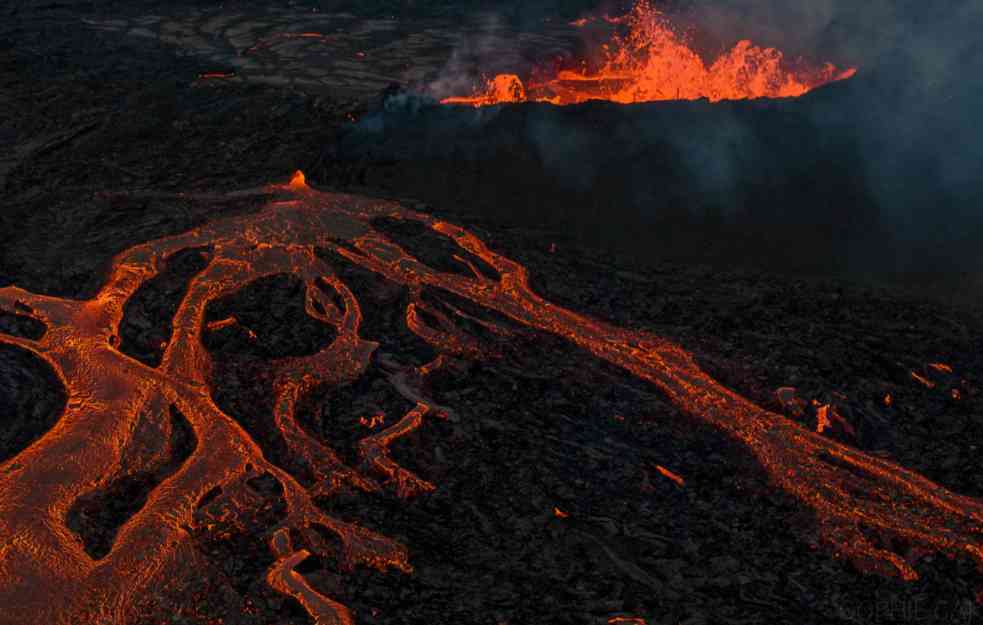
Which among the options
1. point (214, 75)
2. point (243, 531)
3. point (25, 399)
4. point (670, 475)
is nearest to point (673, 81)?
point (214, 75)

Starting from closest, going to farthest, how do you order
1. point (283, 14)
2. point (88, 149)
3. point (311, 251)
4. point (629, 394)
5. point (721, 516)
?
point (721, 516) < point (629, 394) < point (311, 251) < point (88, 149) < point (283, 14)

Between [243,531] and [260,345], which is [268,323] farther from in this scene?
[243,531]

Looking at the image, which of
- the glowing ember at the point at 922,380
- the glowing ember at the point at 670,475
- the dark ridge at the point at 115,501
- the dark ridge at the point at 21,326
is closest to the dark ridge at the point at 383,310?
the dark ridge at the point at 115,501

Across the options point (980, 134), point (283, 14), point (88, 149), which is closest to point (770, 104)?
point (980, 134)

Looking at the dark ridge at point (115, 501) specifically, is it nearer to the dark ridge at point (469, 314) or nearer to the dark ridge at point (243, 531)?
the dark ridge at point (243, 531)

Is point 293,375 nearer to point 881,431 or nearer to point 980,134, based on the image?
point 881,431

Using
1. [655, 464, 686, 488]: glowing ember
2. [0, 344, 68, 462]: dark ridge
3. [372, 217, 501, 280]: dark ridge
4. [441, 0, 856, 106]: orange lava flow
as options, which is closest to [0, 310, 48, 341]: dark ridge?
[0, 344, 68, 462]: dark ridge
